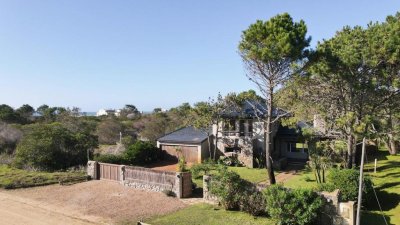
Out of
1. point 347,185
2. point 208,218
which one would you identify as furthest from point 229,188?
point 347,185

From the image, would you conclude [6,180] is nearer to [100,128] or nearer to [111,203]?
[111,203]

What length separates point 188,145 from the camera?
36.1 m

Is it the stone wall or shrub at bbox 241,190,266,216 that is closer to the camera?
the stone wall

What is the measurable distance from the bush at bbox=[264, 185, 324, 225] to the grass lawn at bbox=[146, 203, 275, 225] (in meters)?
1.11

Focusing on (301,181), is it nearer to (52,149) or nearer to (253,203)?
(253,203)

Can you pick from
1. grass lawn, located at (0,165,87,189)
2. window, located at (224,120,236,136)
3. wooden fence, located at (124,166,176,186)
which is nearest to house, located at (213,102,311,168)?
window, located at (224,120,236,136)

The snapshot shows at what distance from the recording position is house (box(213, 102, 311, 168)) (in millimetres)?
33531

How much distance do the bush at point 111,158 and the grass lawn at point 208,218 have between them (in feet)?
41.2

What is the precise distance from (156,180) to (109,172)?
17.3 ft

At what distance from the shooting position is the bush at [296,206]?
1508 cm

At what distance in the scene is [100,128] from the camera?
177ft

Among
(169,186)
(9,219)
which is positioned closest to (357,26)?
(169,186)

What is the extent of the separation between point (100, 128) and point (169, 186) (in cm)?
3436

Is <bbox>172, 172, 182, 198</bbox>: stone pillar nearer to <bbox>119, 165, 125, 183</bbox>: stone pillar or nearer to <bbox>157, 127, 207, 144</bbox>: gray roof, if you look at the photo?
<bbox>119, 165, 125, 183</bbox>: stone pillar
